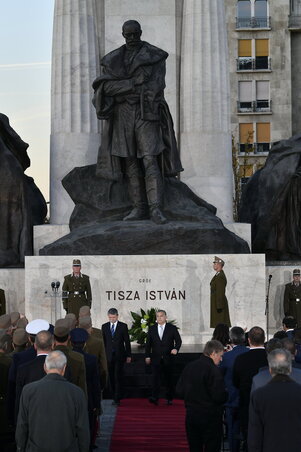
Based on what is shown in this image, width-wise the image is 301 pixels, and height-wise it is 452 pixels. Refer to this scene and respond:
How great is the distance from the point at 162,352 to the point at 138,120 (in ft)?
31.3

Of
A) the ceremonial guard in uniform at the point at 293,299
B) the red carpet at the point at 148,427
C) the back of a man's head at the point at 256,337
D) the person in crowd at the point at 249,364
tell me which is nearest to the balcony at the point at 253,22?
the ceremonial guard in uniform at the point at 293,299

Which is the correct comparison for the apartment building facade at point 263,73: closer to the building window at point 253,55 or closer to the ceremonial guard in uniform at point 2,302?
the building window at point 253,55

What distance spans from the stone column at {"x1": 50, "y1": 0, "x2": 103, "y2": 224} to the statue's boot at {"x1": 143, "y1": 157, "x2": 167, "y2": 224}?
13.1 ft

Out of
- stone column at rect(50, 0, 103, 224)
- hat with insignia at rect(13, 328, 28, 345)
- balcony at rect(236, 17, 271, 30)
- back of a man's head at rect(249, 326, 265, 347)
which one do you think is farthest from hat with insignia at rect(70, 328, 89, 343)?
balcony at rect(236, 17, 271, 30)

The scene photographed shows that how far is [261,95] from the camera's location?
7981 centimetres

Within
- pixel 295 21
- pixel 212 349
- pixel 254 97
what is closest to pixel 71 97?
pixel 212 349

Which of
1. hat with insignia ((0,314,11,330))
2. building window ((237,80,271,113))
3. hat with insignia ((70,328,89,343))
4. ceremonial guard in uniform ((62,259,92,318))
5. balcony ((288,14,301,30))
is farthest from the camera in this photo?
building window ((237,80,271,113))

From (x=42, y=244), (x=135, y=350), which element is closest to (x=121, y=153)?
(x=42, y=244)

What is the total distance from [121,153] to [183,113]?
468 centimetres

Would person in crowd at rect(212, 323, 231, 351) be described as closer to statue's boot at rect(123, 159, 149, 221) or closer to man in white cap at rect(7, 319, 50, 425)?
man in white cap at rect(7, 319, 50, 425)

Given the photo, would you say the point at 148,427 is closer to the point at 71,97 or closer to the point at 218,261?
the point at 218,261

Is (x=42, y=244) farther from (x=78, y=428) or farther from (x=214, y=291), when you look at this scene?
(x=78, y=428)

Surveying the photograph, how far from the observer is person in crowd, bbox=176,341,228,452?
15.1 m

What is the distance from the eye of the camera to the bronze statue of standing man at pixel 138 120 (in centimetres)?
3144
